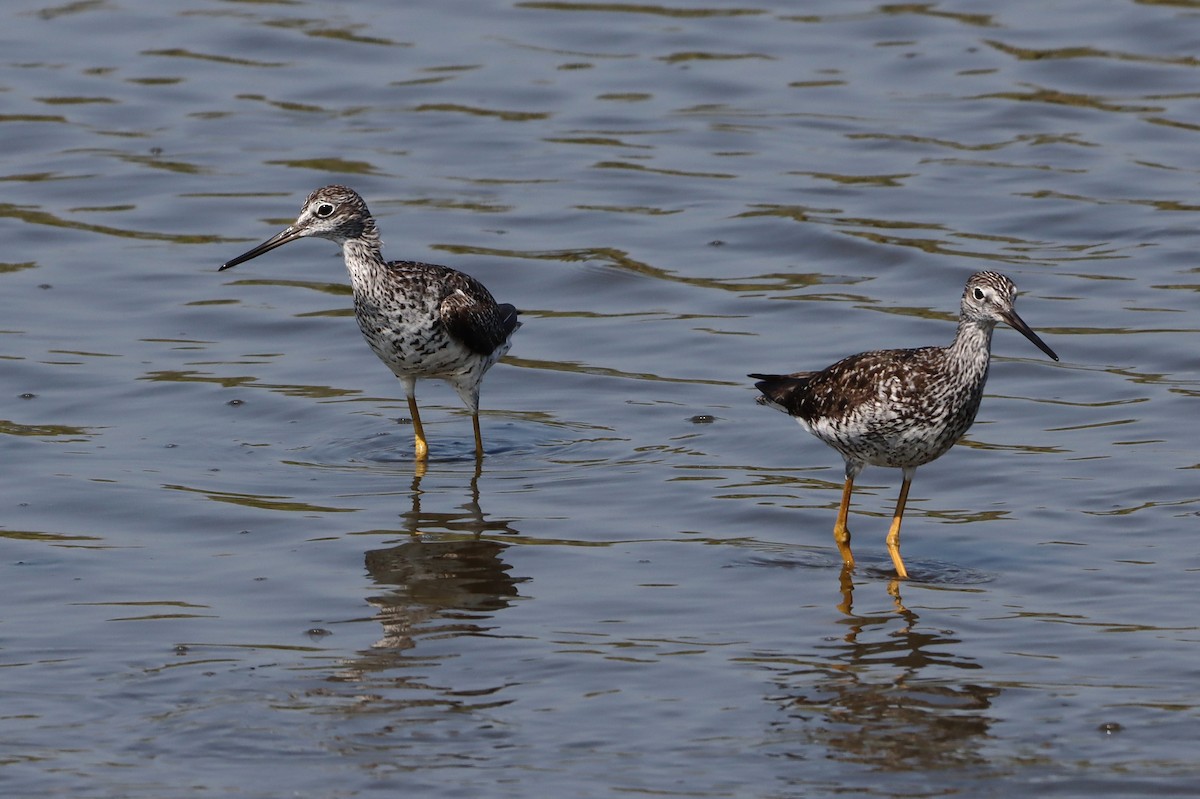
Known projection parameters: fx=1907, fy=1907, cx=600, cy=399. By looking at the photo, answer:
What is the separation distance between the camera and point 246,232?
18.1 meters

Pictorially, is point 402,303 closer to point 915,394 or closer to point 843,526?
point 843,526

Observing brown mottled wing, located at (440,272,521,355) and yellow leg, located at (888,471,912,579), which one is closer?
yellow leg, located at (888,471,912,579)

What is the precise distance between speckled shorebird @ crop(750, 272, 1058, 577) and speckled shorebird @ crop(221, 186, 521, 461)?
3188 millimetres

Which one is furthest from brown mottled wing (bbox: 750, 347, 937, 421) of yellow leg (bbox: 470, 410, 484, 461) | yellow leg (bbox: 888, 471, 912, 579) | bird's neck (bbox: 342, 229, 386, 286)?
bird's neck (bbox: 342, 229, 386, 286)

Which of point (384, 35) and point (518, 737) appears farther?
point (384, 35)

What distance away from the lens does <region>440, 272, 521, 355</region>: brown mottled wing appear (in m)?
13.2

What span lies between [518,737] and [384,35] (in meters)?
16.6

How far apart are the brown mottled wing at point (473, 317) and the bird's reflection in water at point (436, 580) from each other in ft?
4.48

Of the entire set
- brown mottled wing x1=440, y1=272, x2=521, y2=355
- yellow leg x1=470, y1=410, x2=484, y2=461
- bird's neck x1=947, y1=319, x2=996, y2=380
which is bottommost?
yellow leg x1=470, y1=410, x2=484, y2=461

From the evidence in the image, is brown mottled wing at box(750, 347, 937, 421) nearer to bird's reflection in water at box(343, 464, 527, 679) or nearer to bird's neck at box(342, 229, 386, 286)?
bird's reflection in water at box(343, 464, 527, 679)

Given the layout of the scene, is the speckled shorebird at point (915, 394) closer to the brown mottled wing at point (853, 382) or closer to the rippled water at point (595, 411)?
the brown mottled wing at point (853, 382)

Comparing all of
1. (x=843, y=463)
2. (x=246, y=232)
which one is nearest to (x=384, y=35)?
(x=246, y=232)

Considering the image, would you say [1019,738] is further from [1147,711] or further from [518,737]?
[518,737]

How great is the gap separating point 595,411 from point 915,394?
3928 millimetres
